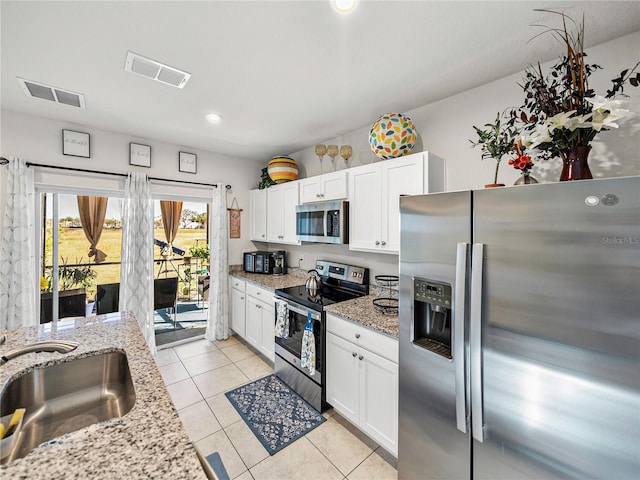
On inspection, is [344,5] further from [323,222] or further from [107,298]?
[107,298]

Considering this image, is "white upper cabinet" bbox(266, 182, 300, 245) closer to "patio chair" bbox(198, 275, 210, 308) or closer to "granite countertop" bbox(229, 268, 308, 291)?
"granite countertop" bbox(229, 268, 308, 291)

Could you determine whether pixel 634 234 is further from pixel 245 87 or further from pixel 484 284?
pixel 245 87

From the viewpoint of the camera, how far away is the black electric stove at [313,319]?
2.27 m

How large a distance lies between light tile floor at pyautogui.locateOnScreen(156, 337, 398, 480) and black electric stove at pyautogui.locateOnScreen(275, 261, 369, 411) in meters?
0.27

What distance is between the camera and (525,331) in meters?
1.13

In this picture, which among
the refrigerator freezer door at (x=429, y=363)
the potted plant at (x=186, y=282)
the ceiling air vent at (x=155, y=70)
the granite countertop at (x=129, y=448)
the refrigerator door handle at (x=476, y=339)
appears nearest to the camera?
the granite countertop at (x=129, y=448)

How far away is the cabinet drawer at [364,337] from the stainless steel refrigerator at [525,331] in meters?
0.20

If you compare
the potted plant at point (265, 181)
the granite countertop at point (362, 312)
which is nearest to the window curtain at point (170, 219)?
the potted plant at point (265, 181)

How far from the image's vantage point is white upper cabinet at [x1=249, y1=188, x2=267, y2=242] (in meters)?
3.72

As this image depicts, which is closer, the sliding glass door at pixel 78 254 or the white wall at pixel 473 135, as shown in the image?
the white wall at pixel 473 135

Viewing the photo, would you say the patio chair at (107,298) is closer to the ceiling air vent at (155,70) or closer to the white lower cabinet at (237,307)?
the white lower cabinet at (237,307)

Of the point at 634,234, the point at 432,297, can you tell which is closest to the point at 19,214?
the point at 432,297

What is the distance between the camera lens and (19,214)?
2.46 m

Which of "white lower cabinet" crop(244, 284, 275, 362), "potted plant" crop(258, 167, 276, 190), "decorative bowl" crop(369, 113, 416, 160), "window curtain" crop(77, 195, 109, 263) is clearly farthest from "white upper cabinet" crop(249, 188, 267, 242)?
"decorative bowl" crop(369, 113, 416, 160)
